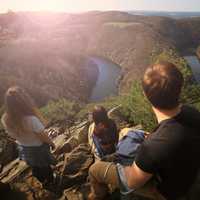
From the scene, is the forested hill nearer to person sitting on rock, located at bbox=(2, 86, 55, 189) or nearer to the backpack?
person sitting on rock, located at bbox=(2, 86, 55, 189)

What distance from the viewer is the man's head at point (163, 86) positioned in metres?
2.52

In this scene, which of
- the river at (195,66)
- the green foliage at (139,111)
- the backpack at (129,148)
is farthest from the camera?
the river at (195,66)

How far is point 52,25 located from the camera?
117 m

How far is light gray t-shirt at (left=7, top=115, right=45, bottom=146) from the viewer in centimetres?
467

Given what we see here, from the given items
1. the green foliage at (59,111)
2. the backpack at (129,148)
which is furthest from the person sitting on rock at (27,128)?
the green foliage at (59,111)

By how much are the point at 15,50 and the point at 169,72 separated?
62.3 m

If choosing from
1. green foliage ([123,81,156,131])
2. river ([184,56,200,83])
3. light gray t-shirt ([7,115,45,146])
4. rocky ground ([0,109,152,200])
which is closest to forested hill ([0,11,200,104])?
river ([184,56,200,83])

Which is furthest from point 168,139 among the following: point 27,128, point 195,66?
point 195,66

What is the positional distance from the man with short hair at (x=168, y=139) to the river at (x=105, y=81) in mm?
38135

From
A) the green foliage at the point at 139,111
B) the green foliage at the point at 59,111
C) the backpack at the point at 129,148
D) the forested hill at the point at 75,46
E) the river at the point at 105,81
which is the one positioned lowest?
the river at the point at 105,81

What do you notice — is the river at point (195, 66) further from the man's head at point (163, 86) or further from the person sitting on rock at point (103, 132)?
the man's head at point (163, 86)

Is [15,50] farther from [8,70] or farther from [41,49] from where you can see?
[8,70]

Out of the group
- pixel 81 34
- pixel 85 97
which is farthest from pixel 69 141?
pixel 81 34

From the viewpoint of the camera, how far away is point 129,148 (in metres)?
3.60
